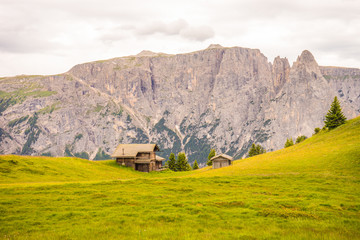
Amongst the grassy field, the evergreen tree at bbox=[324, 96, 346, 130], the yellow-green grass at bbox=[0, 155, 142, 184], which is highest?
the evergreen tree at bbox=[324, 96, 346, 130]

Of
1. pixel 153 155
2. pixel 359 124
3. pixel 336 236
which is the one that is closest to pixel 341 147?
pixel 359 124

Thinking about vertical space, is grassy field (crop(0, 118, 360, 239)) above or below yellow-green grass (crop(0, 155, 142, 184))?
below

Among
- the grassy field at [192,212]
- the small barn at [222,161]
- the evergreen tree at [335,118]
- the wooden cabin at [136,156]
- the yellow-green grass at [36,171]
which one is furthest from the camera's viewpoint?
the small barn at [222,161]

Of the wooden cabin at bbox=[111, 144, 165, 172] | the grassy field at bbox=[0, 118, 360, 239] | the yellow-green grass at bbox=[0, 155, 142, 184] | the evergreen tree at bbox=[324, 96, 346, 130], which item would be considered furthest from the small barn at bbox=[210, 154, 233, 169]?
the grassy field at bbox=[0, 118, 360, 239]

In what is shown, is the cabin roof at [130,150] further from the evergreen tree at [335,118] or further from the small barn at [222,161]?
the evergreen tree at [335,118]

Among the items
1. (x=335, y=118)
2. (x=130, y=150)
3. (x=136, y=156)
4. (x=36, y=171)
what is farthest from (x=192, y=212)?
(x=130, y=150)

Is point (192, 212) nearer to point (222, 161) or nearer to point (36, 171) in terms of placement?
point (36, 171)

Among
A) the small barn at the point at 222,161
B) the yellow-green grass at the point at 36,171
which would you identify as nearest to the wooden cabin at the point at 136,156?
the small barn at the point at 222,161

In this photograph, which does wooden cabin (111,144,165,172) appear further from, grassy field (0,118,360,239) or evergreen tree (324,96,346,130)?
evergreen tree (324,96,346,130)

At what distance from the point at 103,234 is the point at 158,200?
9.29 meters

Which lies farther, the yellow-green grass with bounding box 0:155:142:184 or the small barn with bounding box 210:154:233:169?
the small barn with bounding box 210:154:233:169

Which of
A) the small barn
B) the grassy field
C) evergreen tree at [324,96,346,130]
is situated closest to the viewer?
the grassy field

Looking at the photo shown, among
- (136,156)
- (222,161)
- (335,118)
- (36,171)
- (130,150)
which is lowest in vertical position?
(222,161)

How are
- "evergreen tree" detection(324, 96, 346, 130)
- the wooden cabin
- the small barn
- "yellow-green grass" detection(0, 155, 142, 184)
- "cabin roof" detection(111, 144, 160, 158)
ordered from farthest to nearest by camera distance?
the small barn, the wooden cabin, "cabin roof" detection(111, 144, 160, 158), "evergreen tree" detection(324, 96, 346, 130), "yellow-green grass" detection(0, 155, 142, 184)
